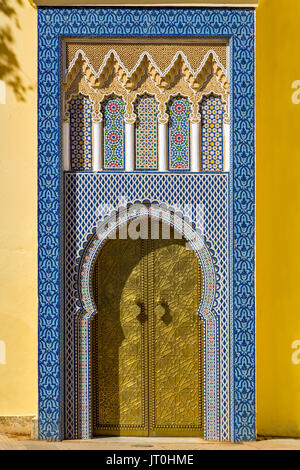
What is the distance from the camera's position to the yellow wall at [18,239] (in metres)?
4.71

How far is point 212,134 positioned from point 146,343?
1.69 metres

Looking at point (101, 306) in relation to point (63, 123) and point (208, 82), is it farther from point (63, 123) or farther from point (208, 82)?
point (208, 82)

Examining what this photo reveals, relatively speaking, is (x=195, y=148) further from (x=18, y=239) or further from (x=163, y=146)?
(x=18, y=239)

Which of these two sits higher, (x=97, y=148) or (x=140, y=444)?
(x=97, y=148)

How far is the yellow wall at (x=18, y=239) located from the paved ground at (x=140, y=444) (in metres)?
0.41

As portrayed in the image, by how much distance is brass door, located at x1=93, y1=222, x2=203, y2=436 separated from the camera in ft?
14.9

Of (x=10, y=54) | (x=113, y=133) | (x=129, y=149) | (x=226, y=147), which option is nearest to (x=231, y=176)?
(x=226, y=147)

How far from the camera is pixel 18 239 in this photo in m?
4.73

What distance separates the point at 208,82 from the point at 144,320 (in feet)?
6.23

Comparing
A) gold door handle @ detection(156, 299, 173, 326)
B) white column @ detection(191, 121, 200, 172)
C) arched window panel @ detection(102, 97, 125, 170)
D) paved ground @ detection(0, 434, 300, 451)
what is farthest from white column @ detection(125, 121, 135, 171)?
paved ground @ detection(0, 434, 300, 451)

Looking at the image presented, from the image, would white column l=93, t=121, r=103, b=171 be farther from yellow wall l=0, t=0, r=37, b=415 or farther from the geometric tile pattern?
yellow wall l=0, t=0, r=37, b=415

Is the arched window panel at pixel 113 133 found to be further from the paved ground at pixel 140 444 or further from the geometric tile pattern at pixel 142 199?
the paved ground at pixel 140 444
